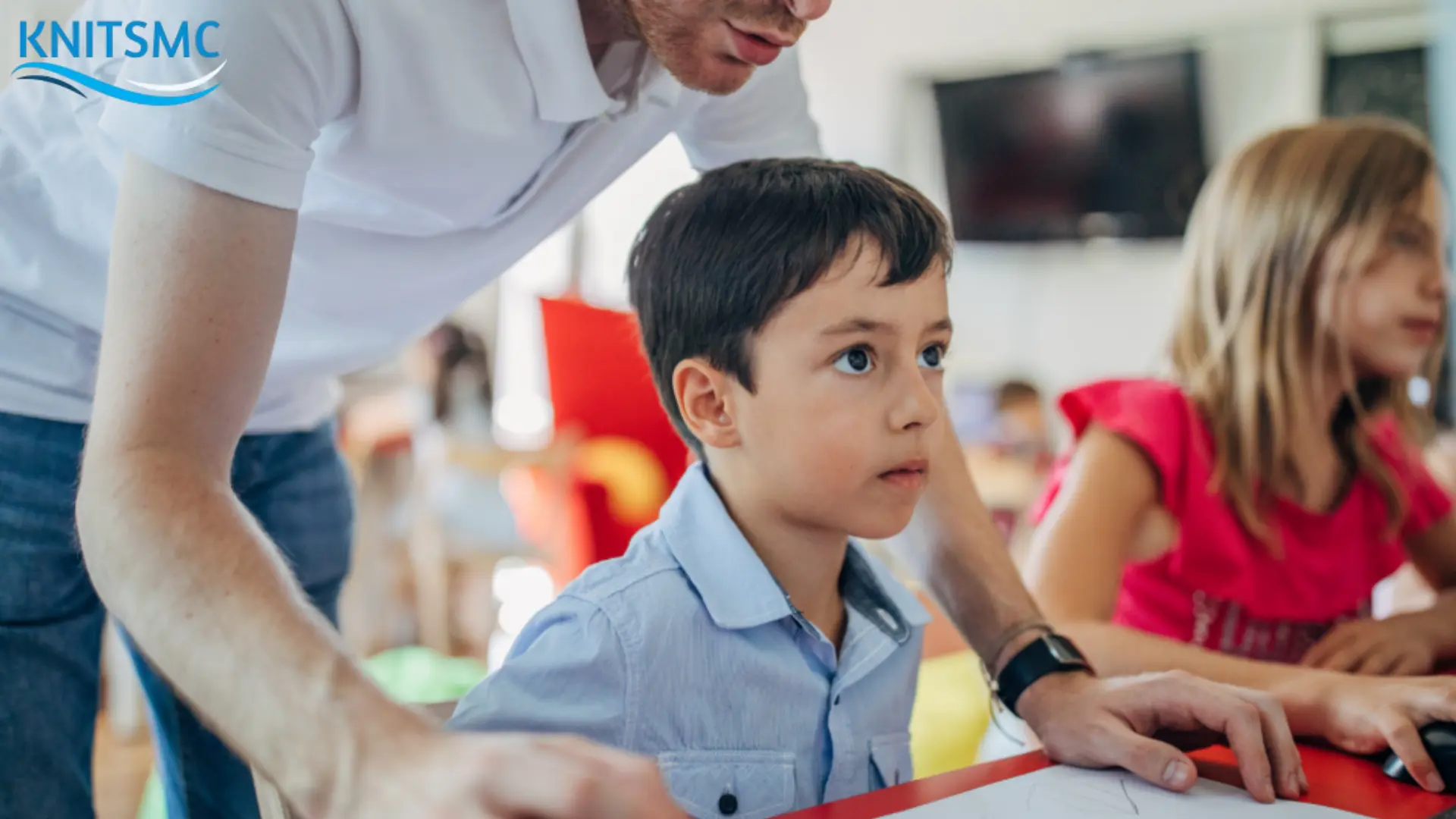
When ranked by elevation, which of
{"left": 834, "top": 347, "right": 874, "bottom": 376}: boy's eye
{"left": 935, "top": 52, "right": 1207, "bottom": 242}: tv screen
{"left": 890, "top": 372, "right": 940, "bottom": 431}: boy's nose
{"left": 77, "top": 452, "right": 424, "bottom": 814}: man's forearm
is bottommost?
{"left": 935, "top": 52, "right": 1207, "bottom": 242}: tv screen

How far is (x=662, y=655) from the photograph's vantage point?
0.72m

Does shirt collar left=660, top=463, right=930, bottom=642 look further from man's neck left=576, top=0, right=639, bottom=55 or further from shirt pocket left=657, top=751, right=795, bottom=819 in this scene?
man's neck left=576, top=0, right=639, bottom=55

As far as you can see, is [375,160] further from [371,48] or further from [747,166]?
→ [747,166]

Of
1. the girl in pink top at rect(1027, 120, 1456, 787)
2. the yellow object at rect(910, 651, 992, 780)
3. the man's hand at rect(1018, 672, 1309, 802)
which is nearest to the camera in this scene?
the man's hand at rect(1018, 672, 1309, 802)

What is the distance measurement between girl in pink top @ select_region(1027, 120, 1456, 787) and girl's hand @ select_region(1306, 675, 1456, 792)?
29 cm

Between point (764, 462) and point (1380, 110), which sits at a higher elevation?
point (764, 462)

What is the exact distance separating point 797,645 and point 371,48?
0.47 m

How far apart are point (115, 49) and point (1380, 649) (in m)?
1.07

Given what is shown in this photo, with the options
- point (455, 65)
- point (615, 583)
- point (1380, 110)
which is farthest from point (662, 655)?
point (1380, 110)

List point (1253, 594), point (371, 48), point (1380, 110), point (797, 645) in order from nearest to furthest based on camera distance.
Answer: point (371, 48), point (797, 645), point (1253, 594), point (1380, 110)

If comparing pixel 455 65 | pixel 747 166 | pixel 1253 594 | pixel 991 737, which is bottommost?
pixel 991 737

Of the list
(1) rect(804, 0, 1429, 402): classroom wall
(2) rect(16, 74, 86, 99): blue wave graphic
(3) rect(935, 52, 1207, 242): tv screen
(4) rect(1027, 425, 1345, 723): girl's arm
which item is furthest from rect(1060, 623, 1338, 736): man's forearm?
(3) rect(935, 52, 1207, 242): tv screen

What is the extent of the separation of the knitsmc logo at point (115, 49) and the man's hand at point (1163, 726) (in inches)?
24.7

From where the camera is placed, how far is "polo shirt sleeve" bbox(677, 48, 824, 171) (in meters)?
1.01
